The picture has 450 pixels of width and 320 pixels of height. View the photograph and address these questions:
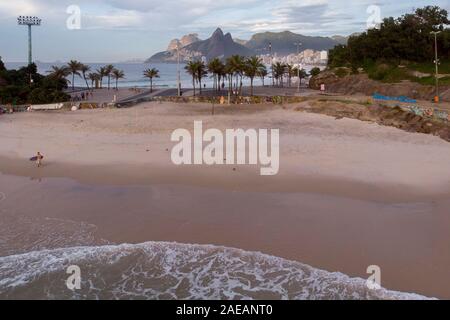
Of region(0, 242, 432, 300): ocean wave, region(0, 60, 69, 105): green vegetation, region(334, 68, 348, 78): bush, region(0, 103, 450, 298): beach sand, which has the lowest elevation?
region(0, 242, 432, 300): ocean wave

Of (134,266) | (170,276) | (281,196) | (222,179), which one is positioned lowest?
(170,276)

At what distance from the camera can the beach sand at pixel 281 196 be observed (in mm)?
13977

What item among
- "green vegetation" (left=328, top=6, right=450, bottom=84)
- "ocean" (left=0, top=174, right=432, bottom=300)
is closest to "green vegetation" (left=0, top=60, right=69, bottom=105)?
"ocean" (left=0, top=174, right=432, bottom=300)

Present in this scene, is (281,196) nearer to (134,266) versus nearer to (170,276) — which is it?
(170,276)

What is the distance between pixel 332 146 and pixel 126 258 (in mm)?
19203

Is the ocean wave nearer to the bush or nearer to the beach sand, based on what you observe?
the beach sand

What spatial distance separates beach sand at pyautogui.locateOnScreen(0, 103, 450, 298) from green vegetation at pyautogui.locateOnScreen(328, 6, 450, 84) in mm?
30967

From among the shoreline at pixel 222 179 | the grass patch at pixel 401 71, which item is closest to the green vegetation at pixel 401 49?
the grass patch at pixel 401 71

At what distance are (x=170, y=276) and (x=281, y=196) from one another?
7.99 m

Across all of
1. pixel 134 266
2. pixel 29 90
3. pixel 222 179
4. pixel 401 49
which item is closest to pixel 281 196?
pixel 222 179

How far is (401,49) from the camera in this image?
217 ft

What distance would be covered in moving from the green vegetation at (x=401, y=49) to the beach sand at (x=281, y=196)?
31.0 meters

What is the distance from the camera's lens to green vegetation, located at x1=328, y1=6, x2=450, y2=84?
60.5 m
